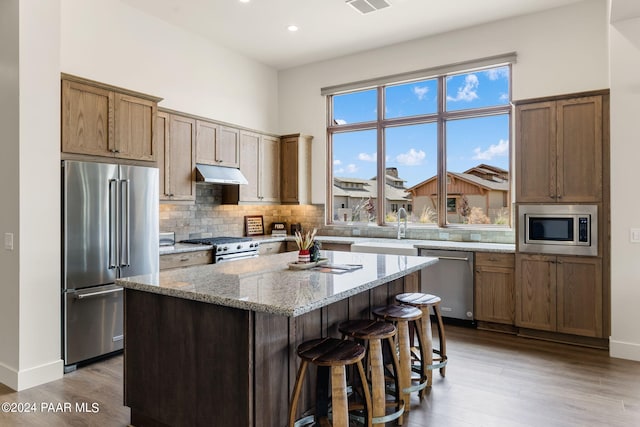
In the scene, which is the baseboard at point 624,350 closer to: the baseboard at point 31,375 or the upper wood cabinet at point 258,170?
the upper wood cabinet at point 258,170

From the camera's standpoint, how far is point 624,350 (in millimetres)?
3779

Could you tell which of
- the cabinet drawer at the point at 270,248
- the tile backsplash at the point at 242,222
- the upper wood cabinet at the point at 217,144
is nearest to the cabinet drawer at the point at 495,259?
the tile backsplash at the point at 242,222

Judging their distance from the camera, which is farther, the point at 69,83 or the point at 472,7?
the point at 472,7

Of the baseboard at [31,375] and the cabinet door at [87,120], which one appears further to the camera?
the cabinet door at [87,120]

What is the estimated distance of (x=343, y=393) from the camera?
2.21 metres

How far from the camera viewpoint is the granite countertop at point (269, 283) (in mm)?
2029

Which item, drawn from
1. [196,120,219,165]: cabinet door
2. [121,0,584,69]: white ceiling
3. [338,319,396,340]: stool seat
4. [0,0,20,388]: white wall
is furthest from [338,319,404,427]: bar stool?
[121,0,584,69]: white ceiling

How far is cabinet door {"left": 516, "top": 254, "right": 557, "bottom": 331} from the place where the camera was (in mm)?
4230

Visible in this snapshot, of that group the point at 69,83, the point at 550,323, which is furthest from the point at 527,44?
the point at 69,83

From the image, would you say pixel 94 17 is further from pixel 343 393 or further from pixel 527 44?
pixel 527 44

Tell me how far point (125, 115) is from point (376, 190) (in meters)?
3.51

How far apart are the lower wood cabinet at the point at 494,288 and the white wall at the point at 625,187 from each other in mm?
900

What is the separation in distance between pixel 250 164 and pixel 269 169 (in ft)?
1.43

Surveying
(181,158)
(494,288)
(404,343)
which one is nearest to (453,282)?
(494,288)
